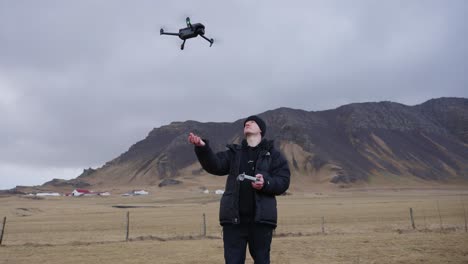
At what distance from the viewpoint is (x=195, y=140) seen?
15.0 feet

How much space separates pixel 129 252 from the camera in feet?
46.5

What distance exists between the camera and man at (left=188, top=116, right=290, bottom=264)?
459cm

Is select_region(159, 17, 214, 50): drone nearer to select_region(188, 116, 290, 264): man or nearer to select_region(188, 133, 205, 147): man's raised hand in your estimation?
select_region(188, 116, 290, 264): man

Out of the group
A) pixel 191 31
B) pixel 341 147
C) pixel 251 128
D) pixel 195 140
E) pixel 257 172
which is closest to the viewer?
pixel 195 140

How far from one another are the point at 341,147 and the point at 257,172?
13732 cm

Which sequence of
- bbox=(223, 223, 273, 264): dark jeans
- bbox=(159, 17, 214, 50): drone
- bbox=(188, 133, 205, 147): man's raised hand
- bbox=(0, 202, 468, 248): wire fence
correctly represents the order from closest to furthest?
bbox=(188, 133, 205, 147): man's raised hand, bbox=(223, 223, 273, 264): dark jeans, bbox=(159, 17, 214, 50): drone, bbox=(0, 202, 468, 248): wire fence

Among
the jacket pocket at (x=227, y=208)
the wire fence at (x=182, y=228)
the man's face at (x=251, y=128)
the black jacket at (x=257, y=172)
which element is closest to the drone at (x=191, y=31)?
the man's face at (x=251, y=128)

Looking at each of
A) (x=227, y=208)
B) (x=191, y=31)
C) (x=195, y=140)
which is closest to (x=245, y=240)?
(x=227, y=208)

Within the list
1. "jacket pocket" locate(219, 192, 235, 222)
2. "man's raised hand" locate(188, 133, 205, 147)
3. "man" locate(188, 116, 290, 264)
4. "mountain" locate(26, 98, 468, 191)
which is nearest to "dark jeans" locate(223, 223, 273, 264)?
"man" locate(188, 116, 290, 264)

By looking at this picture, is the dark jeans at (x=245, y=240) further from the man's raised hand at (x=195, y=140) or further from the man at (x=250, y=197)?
the man's raised hand at (x=195, y=140)

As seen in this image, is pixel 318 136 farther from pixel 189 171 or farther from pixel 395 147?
pixel 189 171

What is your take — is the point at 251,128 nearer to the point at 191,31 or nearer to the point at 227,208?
the point at 227,208

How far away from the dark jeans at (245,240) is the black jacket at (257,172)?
0.38 feet

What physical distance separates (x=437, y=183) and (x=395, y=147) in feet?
87.4
